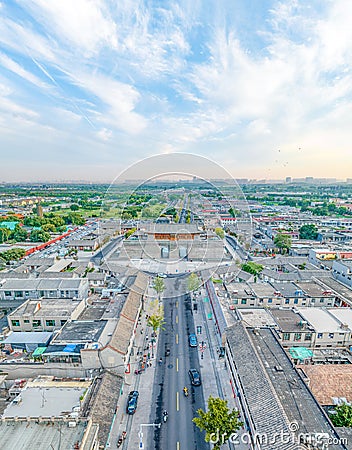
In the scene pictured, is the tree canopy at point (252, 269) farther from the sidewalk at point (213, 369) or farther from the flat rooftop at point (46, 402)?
the flat rooftop at point (46, 402)

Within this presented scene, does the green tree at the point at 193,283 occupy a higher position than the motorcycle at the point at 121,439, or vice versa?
the green tree at the point at 193,283

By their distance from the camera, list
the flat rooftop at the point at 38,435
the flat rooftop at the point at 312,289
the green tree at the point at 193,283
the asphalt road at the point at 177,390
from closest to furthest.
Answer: the flat rooftop at the point at 38,435 → the asphalt road at the point at 177,390 → the flat rooftop at the point at 312,289 → the green tree at the point at 193,283

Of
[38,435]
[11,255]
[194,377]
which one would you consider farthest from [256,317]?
[11,255]

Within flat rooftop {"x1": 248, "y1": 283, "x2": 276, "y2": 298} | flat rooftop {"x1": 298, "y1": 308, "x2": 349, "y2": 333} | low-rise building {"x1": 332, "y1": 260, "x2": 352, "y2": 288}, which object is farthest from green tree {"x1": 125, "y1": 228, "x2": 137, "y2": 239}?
flat rooftop {"x1": 298, "y1": 308, "x2": 349, "y2": 333}

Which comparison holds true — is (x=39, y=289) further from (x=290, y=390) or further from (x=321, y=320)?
(x=321, y=320)

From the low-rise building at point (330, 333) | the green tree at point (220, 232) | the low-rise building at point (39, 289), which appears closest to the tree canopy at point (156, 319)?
the low-rise building at point (39, 289)
